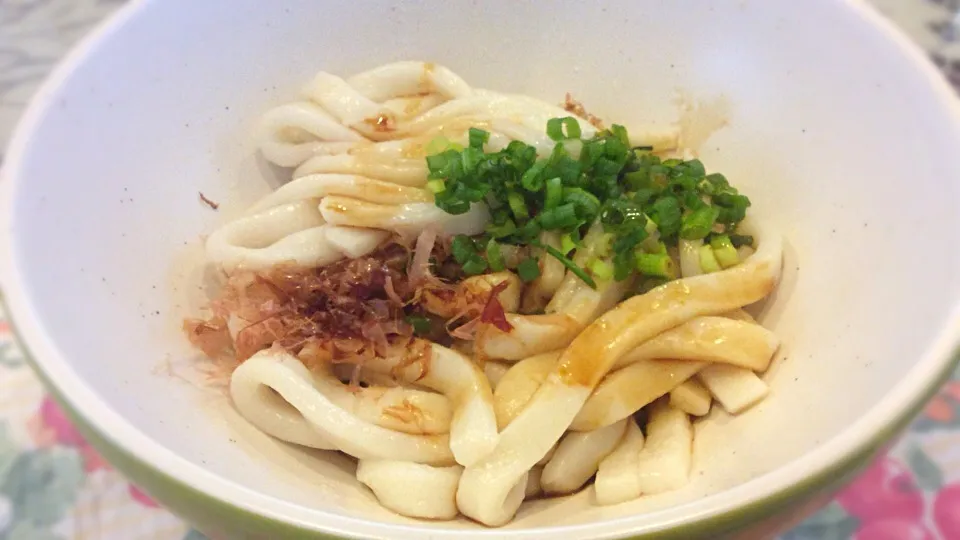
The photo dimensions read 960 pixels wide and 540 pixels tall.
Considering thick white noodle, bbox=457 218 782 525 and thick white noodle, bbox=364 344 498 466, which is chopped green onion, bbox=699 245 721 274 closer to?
thick white noodle, bbox=457 218 782 525

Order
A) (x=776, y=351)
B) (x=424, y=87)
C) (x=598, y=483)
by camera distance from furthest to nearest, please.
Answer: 1. (x=424, y=87)
2. (x=776, y=351)
3. (x=598, y=483)

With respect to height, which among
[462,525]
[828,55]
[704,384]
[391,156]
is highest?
[828,55]

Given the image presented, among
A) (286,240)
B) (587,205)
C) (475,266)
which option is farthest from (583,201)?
(286,240)

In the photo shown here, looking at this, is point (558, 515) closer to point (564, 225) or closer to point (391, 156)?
point (564, 225)

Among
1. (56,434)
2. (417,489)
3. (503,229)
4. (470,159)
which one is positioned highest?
(470,159)

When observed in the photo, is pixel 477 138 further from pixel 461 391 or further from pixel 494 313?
pixel 461 391

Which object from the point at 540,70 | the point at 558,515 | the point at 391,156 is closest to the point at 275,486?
the point at 558,515
